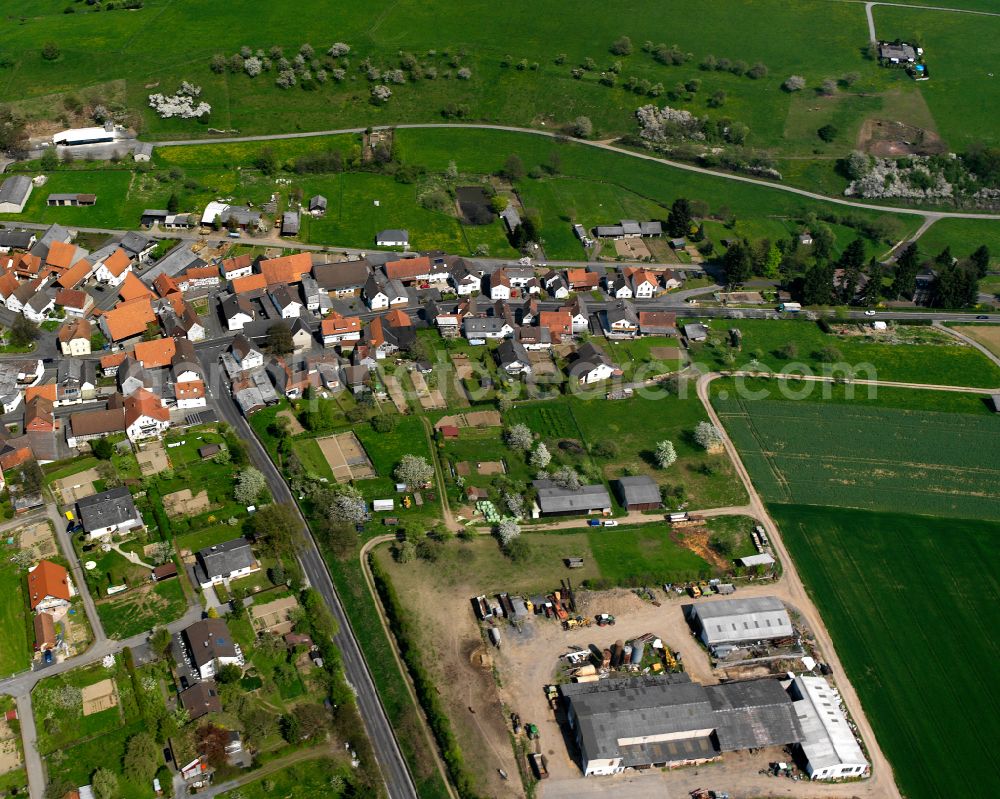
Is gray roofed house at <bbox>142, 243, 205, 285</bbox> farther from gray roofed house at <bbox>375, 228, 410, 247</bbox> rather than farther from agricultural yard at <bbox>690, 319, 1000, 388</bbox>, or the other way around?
agricultural yard at <bbox>690, 319, 1000, 388</bbox>

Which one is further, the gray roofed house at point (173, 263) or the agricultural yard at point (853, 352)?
the gray roofed house at point (173, 263)

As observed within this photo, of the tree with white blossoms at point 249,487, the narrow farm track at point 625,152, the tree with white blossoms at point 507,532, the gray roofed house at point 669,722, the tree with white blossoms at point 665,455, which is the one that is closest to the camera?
the gray roofed house at point 669,722

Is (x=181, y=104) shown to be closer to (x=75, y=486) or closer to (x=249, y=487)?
(x=75, y=486)

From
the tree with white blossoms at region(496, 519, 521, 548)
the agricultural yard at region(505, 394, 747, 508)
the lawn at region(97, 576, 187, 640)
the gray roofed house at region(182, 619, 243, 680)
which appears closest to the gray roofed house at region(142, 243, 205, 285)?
the agricultural yard at region(505, 394, 747, 508)

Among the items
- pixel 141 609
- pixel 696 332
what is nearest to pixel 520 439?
pixel 696 332

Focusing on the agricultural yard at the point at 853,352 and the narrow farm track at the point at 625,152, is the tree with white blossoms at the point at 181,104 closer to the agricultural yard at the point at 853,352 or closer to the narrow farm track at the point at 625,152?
the narrow farm track at the point at 625,152

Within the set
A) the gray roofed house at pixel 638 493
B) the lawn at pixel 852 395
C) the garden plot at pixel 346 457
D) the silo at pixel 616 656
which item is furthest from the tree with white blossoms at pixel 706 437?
the garden plot at pixel 346 457
